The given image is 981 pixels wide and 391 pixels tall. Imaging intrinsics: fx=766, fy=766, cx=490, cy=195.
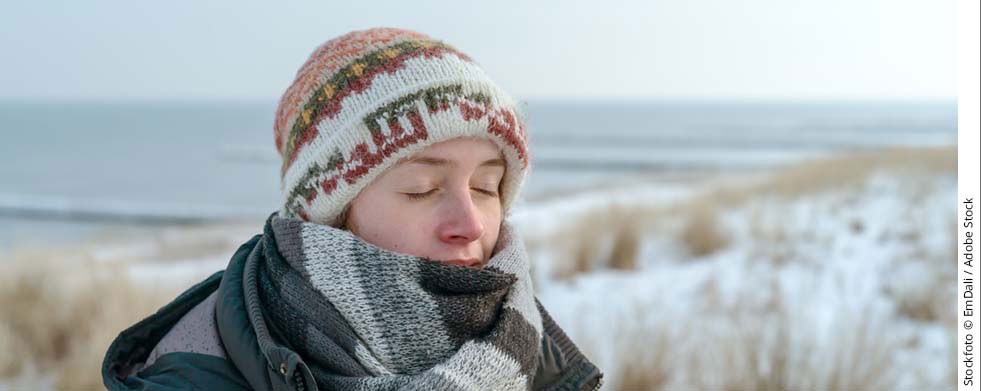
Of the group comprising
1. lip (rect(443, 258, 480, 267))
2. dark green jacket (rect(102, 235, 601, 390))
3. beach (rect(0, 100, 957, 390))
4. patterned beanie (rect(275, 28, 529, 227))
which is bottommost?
beach (rect(0, 100, 957, 390))

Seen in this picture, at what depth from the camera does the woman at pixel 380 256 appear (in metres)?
1.39

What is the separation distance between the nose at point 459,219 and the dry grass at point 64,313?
2831 mm

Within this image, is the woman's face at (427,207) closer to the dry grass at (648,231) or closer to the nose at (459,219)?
the nose at (459,219)

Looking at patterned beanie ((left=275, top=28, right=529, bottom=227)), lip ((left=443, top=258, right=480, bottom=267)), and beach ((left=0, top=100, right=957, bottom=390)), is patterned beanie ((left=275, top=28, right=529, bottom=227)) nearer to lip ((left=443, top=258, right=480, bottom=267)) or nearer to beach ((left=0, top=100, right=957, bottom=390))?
lip ((left=443, top=258, right=480, bottom=267))

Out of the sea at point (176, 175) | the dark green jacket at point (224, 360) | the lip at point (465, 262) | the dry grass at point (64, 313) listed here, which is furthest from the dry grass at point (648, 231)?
the lip at point (465, 262)

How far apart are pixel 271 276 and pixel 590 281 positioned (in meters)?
4.64

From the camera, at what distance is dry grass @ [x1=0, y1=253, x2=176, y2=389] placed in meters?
3.71

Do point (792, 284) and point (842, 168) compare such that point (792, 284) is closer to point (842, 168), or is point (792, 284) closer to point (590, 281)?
point (590, 281)

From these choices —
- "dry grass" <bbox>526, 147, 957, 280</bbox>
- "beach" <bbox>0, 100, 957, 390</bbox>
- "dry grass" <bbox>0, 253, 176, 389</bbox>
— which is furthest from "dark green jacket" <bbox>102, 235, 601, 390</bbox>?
"dry grass" <bbox>526, 147, 957, 280</bbox>

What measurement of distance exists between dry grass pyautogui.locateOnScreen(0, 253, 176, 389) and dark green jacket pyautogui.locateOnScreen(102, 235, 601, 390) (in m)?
2.22

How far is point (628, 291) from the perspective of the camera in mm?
5566

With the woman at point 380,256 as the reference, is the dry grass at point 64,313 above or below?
below

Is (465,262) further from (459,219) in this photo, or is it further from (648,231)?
(648,231)

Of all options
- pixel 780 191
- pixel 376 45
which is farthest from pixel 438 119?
pixel 780 191
